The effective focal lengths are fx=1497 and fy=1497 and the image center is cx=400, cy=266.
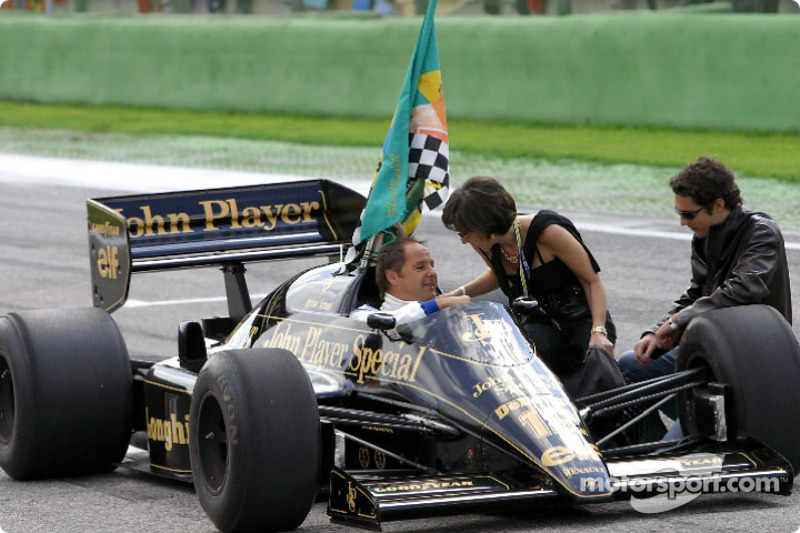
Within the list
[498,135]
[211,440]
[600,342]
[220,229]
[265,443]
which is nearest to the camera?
[265,443]

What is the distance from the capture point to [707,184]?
→ 5.90 m

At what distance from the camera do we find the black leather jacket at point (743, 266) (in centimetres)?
576

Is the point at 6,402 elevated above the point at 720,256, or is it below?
below

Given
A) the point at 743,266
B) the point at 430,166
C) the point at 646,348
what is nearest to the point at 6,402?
the point at 430,166

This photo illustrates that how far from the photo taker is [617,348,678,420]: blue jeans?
6.11 meters

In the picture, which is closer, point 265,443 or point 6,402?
point 265,443

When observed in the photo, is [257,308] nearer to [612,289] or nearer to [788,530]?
[788,530]

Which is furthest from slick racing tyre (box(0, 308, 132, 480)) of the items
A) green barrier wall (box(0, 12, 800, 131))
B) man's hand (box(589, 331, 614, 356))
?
green barrier wall (box(0, 12, 800, 131))

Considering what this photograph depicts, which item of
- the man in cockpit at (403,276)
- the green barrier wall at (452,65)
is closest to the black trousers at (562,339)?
the man in cockpit at (403,276)

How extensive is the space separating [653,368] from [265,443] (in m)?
2.00

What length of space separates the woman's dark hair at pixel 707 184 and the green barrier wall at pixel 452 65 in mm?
13400

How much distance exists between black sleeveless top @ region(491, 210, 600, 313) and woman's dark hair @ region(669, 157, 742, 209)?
47 centimetres

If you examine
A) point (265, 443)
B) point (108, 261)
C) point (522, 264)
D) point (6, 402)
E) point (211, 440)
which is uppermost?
point (522, 264)

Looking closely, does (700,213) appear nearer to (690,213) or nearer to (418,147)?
(690,213)
